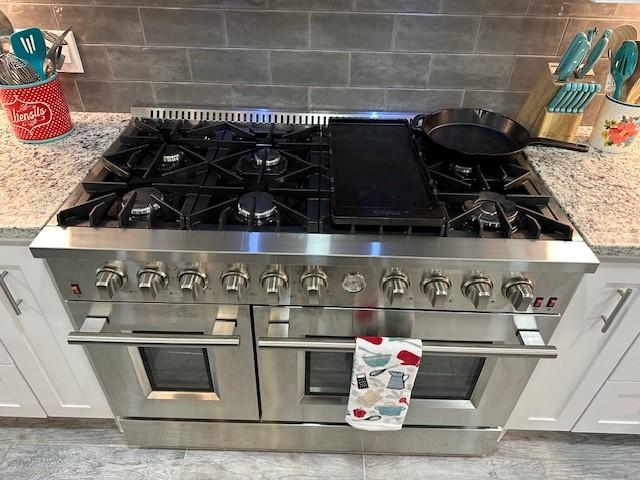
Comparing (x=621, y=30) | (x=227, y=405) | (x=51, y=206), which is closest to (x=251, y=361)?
(x=227, y=405)

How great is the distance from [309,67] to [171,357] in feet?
2.89

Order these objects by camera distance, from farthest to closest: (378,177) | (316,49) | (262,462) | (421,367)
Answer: (262,462) → (316,49) → (421,367) → (378,177)

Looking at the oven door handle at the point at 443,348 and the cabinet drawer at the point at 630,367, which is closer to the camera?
the oven door handle at the point at 443,348

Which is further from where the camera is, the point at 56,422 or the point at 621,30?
the point at 56,422

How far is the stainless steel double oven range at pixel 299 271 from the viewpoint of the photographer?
36.5 inches

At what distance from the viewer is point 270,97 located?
4.53 feet

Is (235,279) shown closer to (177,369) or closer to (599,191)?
(177,369)

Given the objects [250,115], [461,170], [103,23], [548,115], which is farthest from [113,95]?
[548,115]

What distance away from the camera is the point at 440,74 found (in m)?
1.33

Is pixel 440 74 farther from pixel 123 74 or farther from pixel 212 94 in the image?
pixel 123 74

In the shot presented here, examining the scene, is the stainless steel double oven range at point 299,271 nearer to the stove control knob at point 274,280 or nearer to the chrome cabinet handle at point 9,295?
the stove control knob at point 274,280

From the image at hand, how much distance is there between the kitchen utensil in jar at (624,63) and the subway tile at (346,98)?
0.59 meters

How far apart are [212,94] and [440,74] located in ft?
2.19

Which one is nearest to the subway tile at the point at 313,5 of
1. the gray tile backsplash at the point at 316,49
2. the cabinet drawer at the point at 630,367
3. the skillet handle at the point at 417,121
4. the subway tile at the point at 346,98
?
the gray tile backsplash at the point at 316,49
